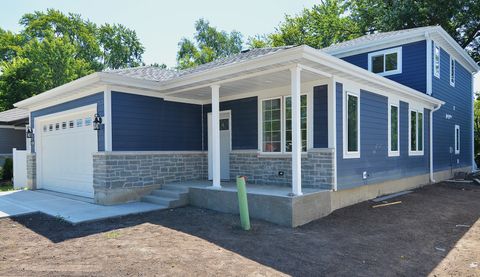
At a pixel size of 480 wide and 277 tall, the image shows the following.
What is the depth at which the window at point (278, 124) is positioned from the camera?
27.1 feet

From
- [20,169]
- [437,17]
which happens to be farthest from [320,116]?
[437,17]

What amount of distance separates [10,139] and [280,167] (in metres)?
15.9

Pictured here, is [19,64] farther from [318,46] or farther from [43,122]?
[318,46]

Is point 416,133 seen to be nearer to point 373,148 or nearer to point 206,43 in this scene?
point 373,148

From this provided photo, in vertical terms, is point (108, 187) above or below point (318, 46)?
below

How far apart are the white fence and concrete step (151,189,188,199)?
6.08 metres

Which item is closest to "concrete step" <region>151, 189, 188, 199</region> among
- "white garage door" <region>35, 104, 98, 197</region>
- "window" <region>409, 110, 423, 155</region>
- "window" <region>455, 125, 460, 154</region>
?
"white garage door" <region>35, 104, 98, 197</region>

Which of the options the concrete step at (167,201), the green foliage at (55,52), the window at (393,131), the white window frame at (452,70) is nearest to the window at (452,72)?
the white window frame at (452,70)

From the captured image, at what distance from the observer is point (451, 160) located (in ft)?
46.6

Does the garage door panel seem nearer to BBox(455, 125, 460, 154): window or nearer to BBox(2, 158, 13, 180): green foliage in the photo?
BBox(2, 158, 13, 180): green foliage

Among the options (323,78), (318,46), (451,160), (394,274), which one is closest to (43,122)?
(323,78)

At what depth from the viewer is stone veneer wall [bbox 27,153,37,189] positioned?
11.1 m

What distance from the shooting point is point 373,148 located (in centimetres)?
877

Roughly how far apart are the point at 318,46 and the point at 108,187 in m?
→ 21.7
